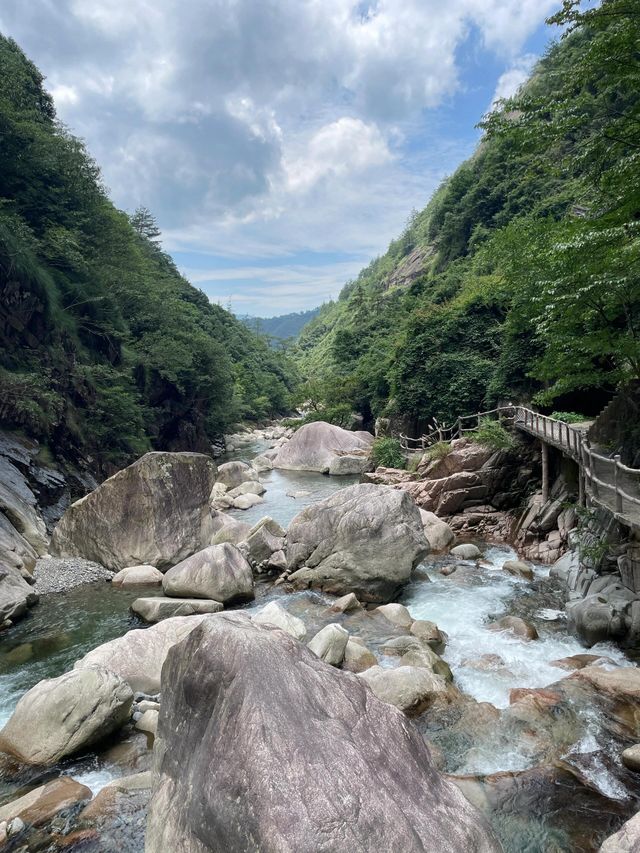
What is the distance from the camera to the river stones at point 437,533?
16.5 m

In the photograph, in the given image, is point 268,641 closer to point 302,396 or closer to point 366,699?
point 366,699

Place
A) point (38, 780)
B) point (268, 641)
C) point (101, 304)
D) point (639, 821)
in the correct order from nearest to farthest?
point (639, 821), point (268, 641), point (38, 780), point (101, 304)

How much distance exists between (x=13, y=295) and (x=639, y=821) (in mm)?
25761

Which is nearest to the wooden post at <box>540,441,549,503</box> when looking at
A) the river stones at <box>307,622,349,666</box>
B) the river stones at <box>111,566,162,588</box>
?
the river stones at <box>307,622,349,666</box>

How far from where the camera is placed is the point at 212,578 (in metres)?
12.3

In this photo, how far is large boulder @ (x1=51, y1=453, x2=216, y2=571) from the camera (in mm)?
15258

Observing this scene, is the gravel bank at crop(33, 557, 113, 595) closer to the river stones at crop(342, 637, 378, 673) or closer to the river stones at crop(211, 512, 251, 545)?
the river stones at crop(211, 512, 251, 545)

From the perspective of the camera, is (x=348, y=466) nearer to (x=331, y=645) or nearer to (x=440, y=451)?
(x=440, y=451)

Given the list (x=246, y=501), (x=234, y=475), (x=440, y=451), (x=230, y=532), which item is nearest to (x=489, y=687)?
(x=230, y=532)

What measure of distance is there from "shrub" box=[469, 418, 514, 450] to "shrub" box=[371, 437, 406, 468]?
7.80m

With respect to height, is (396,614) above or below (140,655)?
below

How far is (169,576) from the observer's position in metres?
12.5

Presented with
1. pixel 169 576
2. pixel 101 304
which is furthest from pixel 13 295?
pixel 169 576

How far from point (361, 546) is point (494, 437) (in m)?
9.15
